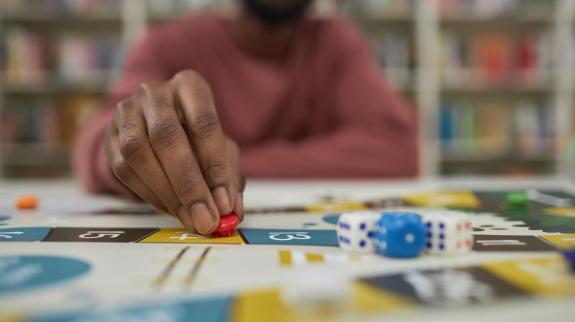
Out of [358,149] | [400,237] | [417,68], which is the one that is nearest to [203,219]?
[400,237]

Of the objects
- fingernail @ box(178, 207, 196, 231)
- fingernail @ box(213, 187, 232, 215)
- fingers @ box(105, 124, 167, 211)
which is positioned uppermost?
fingers @ box(105, 124, 167, 211)

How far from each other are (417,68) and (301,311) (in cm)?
278

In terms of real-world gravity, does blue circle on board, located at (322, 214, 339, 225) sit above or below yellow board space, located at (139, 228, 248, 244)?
below

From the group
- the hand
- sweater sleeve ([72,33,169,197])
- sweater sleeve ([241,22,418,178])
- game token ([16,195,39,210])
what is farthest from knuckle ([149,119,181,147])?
sweater sleeve ([241,22,418,178])

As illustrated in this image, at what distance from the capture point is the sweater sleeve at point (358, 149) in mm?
1368

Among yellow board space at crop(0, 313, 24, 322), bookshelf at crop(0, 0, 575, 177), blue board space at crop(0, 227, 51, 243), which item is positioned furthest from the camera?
bookshelf at crop(0, 0, 575, 177)

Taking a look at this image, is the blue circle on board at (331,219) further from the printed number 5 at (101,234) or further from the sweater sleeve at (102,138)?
the sweater sleeve at (102,138)

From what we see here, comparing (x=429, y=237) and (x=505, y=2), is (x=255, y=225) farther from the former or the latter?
(x=505, y=2)

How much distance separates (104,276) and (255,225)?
0.28 meters

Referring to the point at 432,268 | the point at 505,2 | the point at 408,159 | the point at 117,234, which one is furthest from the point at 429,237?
the point at 505,2

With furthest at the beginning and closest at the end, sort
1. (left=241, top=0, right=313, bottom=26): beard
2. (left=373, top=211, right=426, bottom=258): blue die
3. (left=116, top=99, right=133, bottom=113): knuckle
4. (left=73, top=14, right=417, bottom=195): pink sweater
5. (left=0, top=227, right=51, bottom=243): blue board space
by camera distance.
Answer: (left=241, top=0, right=313, bottom=26): beard → (left=73, top=14, right=417, bottom=195): pink sweater → (left=116, top=99, right=133, bottom=113): knuckle → (left=0, top=227, right=51, bottom=243): blue board space → (left=373, top=211, right=426, bottom=258): blue die

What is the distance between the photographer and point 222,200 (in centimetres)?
62

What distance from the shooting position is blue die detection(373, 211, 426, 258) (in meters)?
0.47

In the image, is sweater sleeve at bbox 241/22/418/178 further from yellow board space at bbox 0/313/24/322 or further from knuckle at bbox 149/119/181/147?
yellow board space at bbox 0/313/24/322
